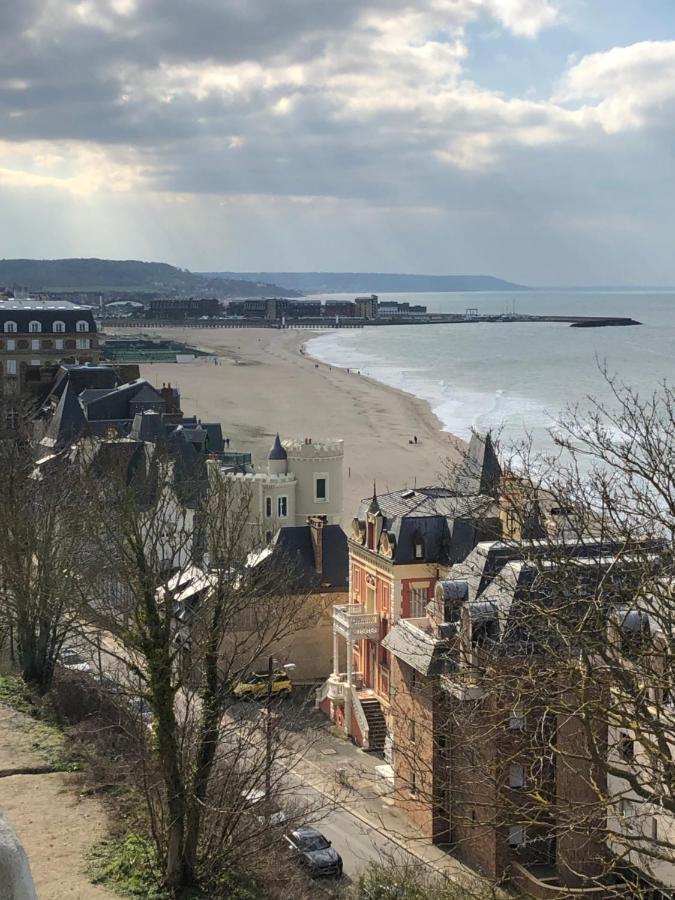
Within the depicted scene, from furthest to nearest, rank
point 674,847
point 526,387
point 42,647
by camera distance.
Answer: point 526,387, point 42,647, point 674,847

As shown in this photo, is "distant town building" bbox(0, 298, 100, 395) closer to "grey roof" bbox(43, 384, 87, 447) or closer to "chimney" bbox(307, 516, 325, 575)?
"grey roof" bbox(43, 384, 87, 447)

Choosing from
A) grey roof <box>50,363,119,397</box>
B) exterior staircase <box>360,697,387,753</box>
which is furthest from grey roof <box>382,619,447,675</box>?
grey roof <box>50,363,119,397</box>

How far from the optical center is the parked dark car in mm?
22594

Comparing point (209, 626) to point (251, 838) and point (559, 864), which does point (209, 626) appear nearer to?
point (251, 838)

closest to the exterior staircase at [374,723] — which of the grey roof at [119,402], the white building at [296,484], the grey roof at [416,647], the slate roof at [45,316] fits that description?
the grey roof at [416,647]

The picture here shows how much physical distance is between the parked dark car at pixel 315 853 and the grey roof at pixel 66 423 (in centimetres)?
3445

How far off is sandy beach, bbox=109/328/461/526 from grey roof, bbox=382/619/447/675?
21.7 m

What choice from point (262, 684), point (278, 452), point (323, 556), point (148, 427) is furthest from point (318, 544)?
point (148, 427)

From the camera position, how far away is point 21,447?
45.4 meters

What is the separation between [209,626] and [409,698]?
6.26 metres

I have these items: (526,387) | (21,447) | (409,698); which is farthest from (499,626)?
(526,387)

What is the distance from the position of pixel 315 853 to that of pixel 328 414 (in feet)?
298

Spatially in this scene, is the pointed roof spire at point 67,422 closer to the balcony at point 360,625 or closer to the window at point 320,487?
the window at point 320,487

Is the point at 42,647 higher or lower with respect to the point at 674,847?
lower
